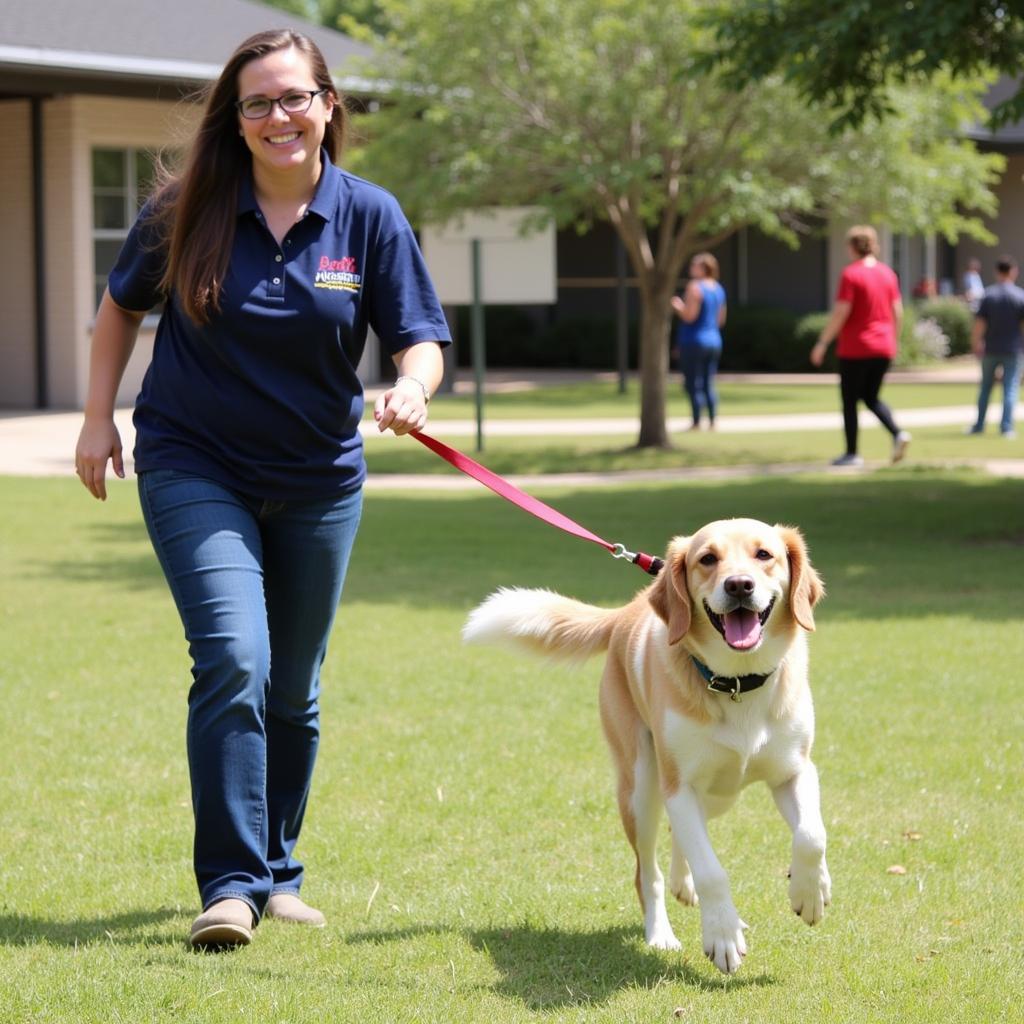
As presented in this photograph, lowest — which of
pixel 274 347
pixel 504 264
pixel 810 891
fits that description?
pixel 810 891

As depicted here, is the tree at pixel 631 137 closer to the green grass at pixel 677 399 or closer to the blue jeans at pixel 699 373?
the blue jeans at pixel 699 373

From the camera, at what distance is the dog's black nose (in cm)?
401

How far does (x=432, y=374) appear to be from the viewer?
14.6 ft

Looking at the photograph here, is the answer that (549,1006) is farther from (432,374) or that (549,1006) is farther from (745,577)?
(432,374)

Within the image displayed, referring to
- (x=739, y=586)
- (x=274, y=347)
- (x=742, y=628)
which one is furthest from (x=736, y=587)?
(x=274, y=347)

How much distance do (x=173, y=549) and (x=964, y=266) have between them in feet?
130

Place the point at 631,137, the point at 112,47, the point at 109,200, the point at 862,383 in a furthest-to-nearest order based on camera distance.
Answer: the point at 109,200 → the point at 112,47 → the point at 631,137 → the point at 862,383

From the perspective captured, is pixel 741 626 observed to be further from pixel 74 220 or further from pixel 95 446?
pixel 74 220

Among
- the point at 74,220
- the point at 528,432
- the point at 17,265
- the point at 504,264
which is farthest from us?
the point at 17,265

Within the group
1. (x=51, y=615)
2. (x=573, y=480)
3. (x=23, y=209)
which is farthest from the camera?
(x=23, y=209)

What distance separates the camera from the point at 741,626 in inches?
160

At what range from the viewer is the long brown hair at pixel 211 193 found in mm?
4305

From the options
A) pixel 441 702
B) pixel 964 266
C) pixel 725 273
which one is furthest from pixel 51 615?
pixel 964 266

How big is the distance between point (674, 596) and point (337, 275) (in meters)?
1.22
